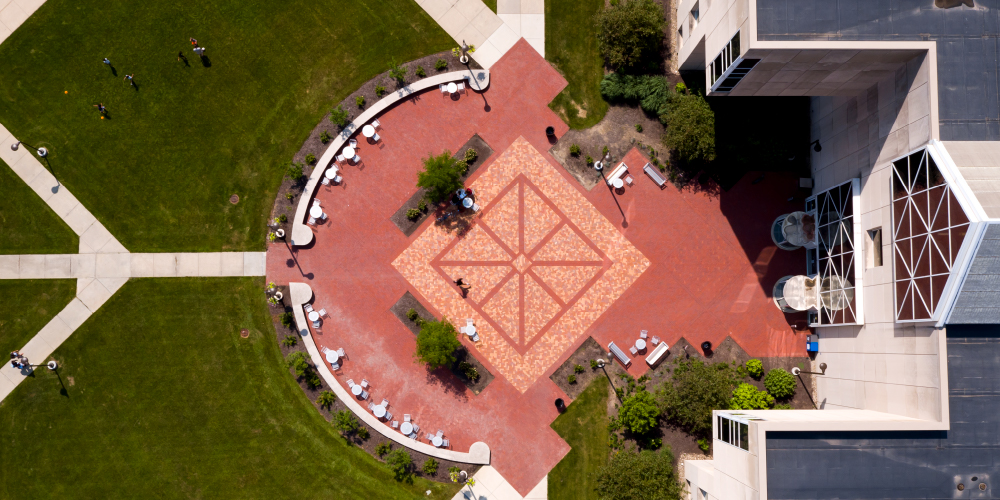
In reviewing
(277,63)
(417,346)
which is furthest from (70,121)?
(417,346)

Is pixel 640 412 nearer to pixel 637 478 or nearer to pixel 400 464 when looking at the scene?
pixel 637 478

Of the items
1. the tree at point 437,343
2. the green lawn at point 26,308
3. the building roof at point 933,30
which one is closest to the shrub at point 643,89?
the building roof at point 933,30

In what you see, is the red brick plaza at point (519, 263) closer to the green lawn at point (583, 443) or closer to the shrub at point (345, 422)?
the green lawn at point (583, 443)

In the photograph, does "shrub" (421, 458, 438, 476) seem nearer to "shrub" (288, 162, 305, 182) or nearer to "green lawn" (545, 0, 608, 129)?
"shrub" (288, 162, 305, 182)

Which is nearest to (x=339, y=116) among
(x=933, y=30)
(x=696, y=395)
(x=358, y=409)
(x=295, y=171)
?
(x=295, y=171)

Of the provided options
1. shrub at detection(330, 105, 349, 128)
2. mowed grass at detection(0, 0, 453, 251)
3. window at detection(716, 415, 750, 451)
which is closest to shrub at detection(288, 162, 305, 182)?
mowed grass at detection(0, 0, 453, 251)
